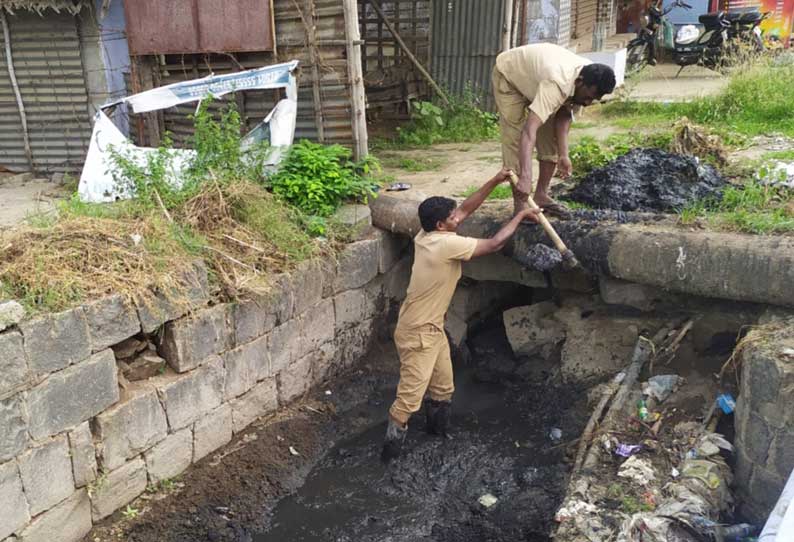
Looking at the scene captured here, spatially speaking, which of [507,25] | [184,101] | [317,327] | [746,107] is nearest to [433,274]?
[317,327]

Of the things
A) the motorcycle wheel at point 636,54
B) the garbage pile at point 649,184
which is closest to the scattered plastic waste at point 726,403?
the garbage pile at point 649,184

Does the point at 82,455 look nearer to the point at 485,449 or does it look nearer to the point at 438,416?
the point at 438,416

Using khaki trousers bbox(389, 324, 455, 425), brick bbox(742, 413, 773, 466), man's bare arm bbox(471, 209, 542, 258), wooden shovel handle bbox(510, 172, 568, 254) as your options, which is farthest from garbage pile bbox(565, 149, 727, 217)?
brick bbox(742, 413, 773, 466)

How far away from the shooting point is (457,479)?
5.47 metres

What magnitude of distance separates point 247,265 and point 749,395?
3.63 m

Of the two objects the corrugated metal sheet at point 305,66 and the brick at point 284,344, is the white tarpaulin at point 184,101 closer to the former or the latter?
the corrugated metal sheet at point 305,66

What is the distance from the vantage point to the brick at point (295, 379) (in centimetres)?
611

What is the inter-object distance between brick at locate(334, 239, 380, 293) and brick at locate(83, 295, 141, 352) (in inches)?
79.3

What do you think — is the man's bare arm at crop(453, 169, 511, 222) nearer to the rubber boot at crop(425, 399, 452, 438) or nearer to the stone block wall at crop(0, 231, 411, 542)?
the stone block wall at crop(0, 231, 411, 542)

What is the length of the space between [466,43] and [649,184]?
502 centimetres

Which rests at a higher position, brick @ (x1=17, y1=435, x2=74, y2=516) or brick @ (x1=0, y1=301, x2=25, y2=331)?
brick @ (x1=0, y1=301, x2=25, y2=331)

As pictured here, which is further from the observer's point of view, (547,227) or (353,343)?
(353,343)

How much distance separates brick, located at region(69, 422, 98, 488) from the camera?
455 cm

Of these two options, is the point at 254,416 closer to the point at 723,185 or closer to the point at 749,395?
the point at 749,395
